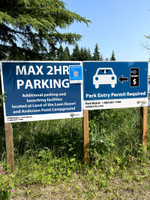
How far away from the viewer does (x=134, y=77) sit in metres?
2.98

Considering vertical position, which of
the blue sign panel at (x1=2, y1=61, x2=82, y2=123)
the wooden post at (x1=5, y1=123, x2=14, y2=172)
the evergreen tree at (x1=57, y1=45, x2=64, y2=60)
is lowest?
the wooden post at (x1=5, y1=123, x2=14, y2=172)

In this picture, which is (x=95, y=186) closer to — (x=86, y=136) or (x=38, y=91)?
(x=86, y=136)

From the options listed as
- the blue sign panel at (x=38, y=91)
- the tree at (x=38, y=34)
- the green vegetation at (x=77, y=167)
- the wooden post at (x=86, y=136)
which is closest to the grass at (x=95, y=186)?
the green vegetation at (x=77, y=167)

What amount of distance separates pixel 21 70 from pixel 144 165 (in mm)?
2801

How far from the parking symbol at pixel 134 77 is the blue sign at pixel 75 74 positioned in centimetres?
103

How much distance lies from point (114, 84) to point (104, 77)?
0.24m

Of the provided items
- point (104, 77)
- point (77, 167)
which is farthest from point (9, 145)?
point (104, 77)

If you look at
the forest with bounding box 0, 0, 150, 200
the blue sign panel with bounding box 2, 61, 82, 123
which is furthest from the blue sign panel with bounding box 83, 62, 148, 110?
the forest with bounding box 0, 0, 150, 200

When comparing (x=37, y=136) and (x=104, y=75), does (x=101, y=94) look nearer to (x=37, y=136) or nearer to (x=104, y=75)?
(x=104, y=75)

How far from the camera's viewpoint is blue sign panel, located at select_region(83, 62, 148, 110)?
283 cm

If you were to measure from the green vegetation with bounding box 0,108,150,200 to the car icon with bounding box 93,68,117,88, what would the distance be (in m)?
0.99

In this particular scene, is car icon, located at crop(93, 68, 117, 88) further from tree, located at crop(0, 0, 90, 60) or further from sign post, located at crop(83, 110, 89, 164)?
tree, located at crop(0, 0, 90, 60)

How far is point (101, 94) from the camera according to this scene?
288 centimetres

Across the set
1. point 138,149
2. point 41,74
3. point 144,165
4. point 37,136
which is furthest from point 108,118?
point 41,74
